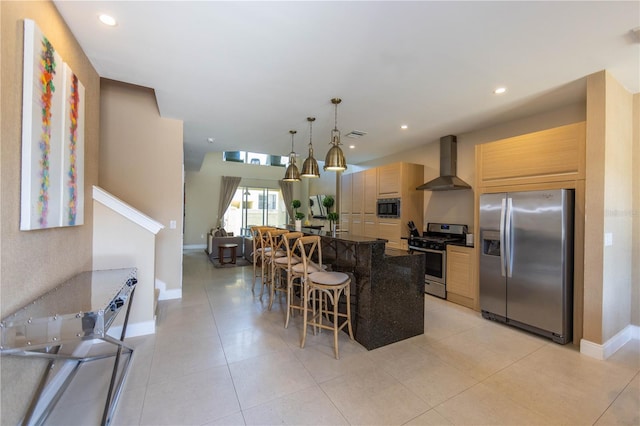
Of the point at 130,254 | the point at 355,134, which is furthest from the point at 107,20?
the point at 355,134

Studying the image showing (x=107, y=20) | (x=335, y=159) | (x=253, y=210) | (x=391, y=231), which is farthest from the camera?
(x=253, y=210)

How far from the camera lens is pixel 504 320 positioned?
3.08m

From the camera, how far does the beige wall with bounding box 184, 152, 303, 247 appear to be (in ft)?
29.7

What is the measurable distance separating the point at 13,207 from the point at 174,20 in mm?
1579

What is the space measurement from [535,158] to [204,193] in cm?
932

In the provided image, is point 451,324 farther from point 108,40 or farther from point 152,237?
point 108,40

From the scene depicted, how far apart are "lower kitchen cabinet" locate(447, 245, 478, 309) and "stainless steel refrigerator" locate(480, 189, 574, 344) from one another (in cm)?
29

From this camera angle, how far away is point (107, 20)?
1865mm

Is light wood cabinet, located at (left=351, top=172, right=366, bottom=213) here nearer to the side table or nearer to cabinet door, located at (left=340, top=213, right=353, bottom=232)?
cabinet door, located at (left=340, top=213, right=353, bottom=232)

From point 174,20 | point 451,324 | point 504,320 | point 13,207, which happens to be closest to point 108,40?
point 174,20

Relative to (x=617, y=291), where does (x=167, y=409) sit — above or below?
below

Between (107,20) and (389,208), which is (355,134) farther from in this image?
(107,20)

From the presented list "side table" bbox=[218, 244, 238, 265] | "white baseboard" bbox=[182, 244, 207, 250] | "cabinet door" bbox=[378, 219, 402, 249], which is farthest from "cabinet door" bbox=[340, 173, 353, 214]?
"white baseboard" bbox=[182, 244, 207, 250]

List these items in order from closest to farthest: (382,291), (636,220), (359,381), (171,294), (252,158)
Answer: (359,381) → (382,291) → (636,220) → (171,294) → (252,158)
